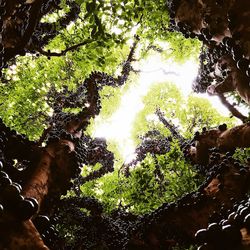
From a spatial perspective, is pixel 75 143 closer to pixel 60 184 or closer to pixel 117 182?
pixel 60 184

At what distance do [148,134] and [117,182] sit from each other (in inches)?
270

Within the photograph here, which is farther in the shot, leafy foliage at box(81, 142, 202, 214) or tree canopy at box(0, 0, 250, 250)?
leafy foliage at box(81, 142, 202, 214)

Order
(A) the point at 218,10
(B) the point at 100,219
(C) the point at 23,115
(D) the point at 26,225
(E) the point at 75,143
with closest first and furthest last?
(D) the point at 26,225, (A) the point at 218,10, (E) the point at 75,143, (B) the point at 100,219, (C) the point at 23,115

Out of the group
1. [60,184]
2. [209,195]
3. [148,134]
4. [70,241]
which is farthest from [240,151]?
[148,134]

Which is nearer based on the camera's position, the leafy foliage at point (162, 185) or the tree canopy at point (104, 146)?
the tree canopy at point (104, 146)

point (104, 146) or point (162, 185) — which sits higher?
point (104, 146)

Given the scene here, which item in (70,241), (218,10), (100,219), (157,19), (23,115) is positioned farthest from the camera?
(23,115)

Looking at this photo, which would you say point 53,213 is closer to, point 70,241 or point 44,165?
point 44,165

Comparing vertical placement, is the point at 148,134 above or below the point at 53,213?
above

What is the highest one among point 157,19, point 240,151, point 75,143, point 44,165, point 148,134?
point 148,134

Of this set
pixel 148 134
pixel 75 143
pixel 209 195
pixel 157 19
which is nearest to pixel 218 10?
pixel 157 19

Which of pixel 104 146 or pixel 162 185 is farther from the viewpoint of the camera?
pixel 104 146

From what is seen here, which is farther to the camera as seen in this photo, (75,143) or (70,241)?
(70,241)

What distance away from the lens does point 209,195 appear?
20.7ft
